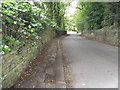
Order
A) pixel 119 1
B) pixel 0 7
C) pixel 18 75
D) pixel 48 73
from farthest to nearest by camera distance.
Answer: pixel 119 1 < pixel 48 73 < pixel 18 75 < pixel 0 7

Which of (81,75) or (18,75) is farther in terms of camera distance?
(81,75)

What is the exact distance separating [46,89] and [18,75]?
98 centimetres

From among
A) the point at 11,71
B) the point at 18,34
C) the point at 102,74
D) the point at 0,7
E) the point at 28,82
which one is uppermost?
the point at 0,7

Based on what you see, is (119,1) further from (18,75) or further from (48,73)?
(18,75)

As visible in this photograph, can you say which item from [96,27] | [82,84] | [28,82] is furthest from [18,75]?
[96,27]

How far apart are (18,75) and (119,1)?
42.5 feet

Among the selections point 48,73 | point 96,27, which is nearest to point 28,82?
point 48,73

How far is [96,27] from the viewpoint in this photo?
64.8 ft

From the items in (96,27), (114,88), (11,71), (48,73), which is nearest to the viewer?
(11,71)

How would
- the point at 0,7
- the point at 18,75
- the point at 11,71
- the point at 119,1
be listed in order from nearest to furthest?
the point at 0,7, the point at 11,71, the point at 18,75, the point at 119,1

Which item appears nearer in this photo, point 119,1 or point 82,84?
point 82,84

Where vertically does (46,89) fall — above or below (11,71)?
below

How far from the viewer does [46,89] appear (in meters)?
3.08

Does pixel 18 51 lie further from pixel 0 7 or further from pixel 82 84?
pixel 82 84
